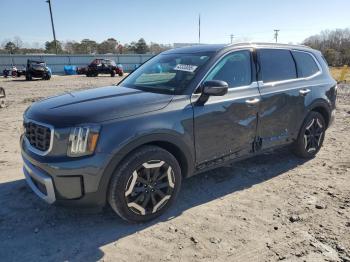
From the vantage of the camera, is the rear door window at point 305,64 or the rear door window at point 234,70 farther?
the rear door window at point 305,64

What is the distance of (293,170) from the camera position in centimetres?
511

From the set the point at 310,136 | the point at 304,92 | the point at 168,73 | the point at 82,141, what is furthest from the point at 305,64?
the point at 82,141

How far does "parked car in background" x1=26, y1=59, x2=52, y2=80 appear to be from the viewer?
83.6ft

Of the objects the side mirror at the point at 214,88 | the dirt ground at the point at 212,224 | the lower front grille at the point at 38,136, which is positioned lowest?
the dirt ground at the point at 212,224

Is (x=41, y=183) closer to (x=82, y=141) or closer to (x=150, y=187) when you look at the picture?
(x=82, y=141)

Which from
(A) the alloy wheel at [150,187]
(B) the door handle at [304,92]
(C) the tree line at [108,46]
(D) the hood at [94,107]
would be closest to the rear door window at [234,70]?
(D) the hood at [94,107]

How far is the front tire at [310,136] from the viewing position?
5.27m

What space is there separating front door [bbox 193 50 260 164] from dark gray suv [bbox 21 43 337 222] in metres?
0.01

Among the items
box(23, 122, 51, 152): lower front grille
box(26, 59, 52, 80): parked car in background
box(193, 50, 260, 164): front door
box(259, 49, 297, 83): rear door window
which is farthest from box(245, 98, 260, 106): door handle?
box(26, 59, 52, 80): parked car in background

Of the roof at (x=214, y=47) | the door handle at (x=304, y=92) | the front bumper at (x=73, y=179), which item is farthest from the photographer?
the door handle at (x=304, y=92)

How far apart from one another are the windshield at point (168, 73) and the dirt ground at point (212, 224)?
56.5 inches

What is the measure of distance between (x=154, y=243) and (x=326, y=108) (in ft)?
12.8

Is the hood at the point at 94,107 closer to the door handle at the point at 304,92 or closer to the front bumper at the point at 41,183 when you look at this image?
the front bumper at the point at 41,183

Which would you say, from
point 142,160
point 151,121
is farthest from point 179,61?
point 142,160
